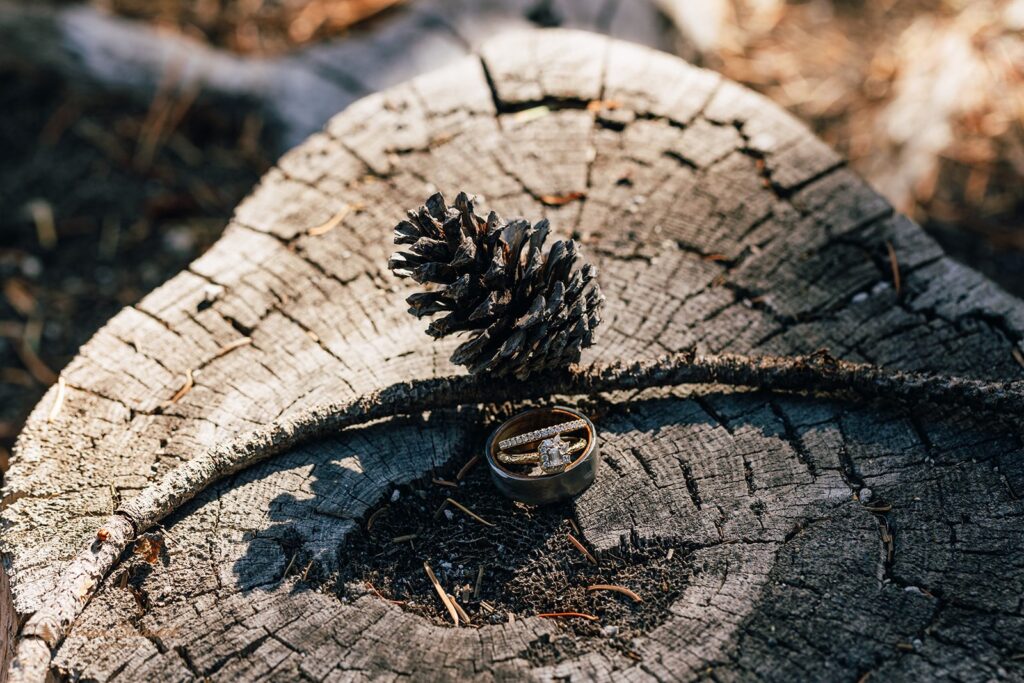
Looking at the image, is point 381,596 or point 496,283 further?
point 496,283

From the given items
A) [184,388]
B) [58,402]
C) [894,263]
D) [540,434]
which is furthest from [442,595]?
[894,263]

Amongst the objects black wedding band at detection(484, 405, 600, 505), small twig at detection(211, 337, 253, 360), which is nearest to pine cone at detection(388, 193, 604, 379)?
black wedding band at detection(484, 405, 600, 505)

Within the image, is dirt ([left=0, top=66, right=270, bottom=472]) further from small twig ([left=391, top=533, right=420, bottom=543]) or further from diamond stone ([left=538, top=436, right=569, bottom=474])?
diamond stone ([left=538, top=436, right=569, bottom=474])

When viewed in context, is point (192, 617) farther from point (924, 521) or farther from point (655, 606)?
point (924, 521)

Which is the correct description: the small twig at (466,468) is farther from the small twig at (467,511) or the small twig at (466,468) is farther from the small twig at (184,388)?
the small twig at (184,388)

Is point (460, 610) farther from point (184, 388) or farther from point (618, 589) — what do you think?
point (184, 388)

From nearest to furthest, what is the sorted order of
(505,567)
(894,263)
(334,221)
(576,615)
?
(576,615), (505,567), (894,263), (334,221)
